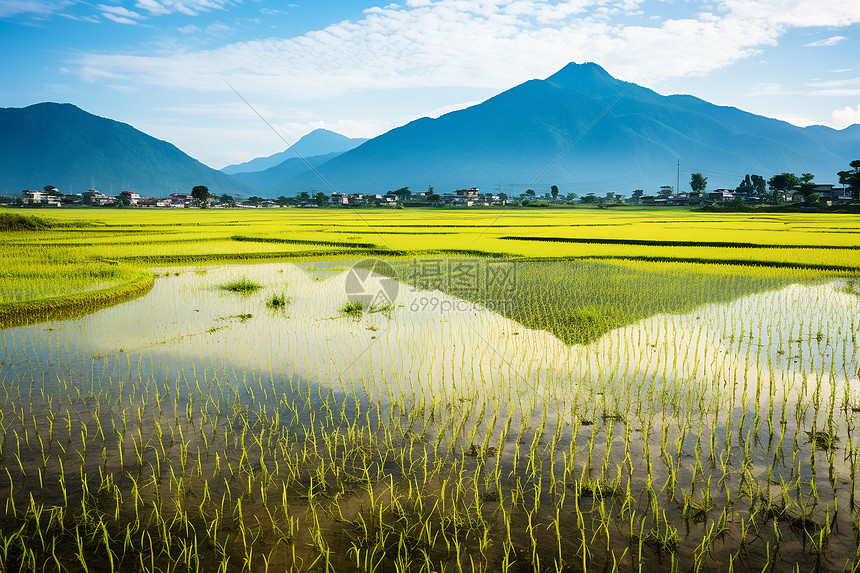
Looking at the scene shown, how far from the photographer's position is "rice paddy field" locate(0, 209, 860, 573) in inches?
126

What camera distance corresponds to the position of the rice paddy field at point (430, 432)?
3.21 m

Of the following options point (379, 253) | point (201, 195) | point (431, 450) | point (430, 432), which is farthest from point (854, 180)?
point (201, 195)

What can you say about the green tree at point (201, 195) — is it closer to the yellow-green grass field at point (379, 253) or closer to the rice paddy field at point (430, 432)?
the yellow-green grass field at point (379, 253)

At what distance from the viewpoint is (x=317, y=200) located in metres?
85.9

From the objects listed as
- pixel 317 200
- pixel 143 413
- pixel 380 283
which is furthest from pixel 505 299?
pixel 317 200

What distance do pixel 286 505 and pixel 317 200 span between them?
85.9 meters

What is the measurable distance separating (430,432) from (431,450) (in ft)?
1.17

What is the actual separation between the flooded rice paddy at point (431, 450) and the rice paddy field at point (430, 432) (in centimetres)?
2

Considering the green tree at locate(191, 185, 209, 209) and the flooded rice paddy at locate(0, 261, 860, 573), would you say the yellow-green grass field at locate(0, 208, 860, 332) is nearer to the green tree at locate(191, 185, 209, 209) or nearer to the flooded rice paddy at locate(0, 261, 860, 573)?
the flooded rice paddy at locate(0, 261, 860, 573)

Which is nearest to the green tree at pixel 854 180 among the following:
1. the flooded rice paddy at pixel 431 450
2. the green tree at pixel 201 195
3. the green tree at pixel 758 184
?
the green tree at pixel 758 184

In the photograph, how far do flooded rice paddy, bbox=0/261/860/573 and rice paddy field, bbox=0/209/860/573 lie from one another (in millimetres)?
23

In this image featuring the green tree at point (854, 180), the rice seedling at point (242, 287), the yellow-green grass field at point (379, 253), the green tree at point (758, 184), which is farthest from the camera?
the green tree at point (758, 184)

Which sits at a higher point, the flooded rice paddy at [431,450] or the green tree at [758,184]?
the green tree at [758,184]

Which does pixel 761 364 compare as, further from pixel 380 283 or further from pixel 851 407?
pixel 380 283
